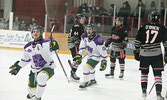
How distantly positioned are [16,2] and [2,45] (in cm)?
527

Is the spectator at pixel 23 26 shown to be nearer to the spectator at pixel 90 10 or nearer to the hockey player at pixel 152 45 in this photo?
the spectator at pixel 90 10

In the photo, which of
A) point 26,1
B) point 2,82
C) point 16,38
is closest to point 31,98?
point 2,82

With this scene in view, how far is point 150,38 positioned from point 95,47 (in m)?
1.19

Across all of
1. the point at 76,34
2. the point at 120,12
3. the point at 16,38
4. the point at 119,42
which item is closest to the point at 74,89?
the point at 76,34

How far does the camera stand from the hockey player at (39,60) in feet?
10.4

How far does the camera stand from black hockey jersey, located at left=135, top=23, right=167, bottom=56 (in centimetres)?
367

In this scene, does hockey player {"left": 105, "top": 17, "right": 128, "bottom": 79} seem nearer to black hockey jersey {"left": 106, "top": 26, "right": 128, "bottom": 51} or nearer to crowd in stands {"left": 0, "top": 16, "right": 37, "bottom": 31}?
black hockey jersey {"left": 106, "top": 26, "right": 128, "bottom": 51}

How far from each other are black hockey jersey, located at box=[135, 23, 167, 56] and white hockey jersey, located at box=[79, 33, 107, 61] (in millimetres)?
920

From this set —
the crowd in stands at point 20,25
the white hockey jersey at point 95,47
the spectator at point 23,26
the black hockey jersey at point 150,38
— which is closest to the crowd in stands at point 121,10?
the crowd in stands at point 20,25

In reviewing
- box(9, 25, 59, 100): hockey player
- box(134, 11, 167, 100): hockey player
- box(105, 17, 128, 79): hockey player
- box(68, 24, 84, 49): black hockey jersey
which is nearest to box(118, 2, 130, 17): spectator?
box(105, 17, 128, 79): hockey player

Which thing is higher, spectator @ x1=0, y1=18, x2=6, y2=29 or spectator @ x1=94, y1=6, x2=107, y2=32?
spectator @ x1=94, y1=6, x2=107, y2=32

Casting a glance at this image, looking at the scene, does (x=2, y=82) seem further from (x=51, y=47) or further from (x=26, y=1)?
(x=26, y=1)

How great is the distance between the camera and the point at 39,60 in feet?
10.8

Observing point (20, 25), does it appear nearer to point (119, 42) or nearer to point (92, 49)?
point (119, 42)
